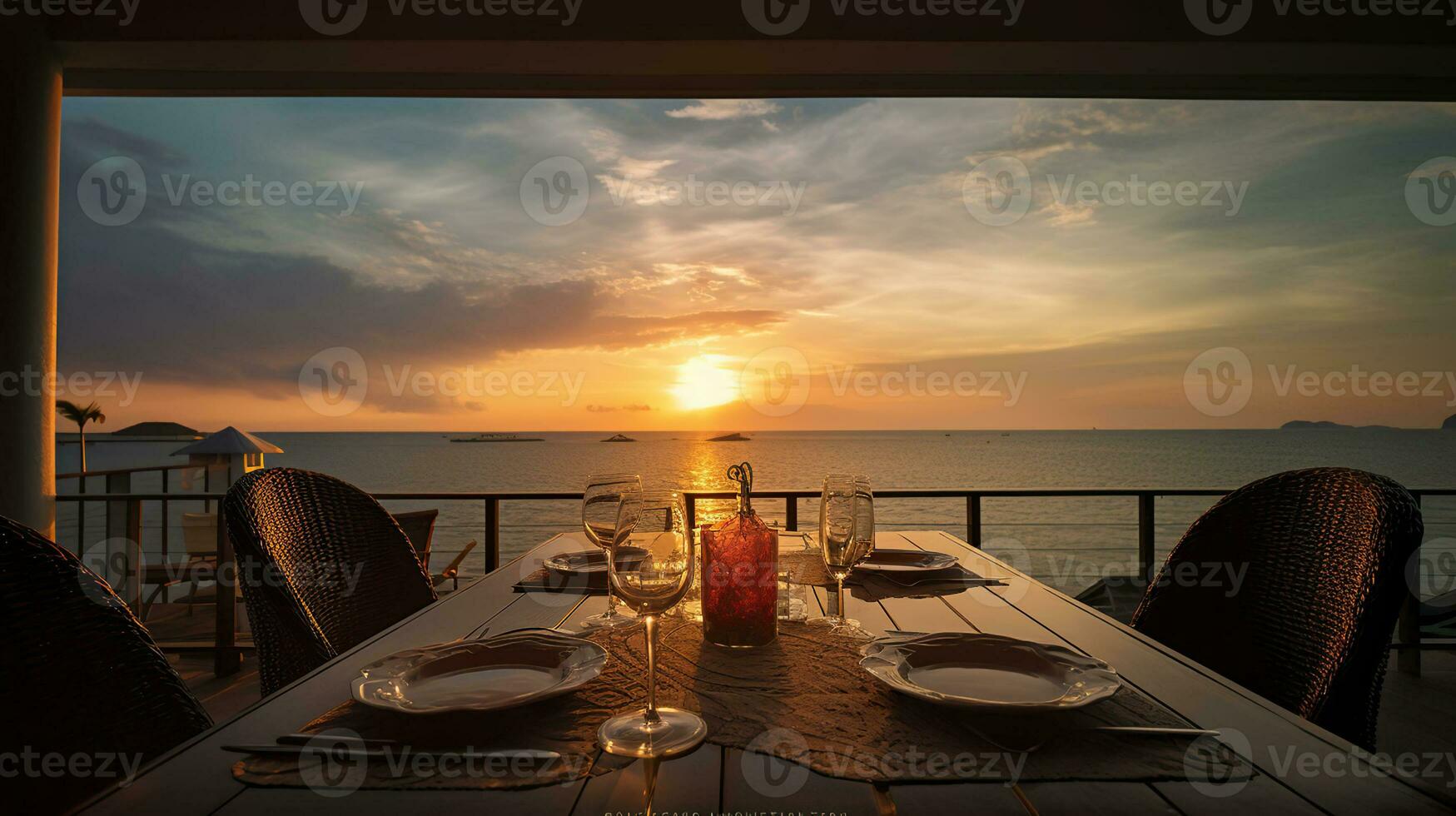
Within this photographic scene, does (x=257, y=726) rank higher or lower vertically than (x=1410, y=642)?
higher

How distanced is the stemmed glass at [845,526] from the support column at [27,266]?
3.38m

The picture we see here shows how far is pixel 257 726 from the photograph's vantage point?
70 centimetres

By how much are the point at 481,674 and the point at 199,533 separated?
5040mm

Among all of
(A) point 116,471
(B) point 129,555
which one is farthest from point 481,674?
(A) point 116,471

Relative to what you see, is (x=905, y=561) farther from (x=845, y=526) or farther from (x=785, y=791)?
(x=785, y=791)

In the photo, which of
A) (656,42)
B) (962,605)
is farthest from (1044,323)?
(962,605)

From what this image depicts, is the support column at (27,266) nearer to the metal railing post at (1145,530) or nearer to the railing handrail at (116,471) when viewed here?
the railing handrail at (116,471)

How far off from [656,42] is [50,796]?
2.88m

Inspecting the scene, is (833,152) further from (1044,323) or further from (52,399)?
(1044,323)

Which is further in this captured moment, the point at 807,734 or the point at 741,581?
the point at 741,581

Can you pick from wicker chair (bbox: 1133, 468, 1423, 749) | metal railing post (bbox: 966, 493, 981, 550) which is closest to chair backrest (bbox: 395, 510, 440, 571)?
metal railing post (bbox: 966, 493, 981, 550)

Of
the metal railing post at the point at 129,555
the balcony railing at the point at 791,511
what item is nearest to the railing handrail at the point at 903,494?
the balcony railing at the point at 791,511

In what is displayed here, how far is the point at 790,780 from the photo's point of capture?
587mm

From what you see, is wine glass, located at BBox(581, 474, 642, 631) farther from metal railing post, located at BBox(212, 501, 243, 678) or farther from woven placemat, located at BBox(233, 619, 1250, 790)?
metal railing post, located at BBox(212, 501, 243, 678)
